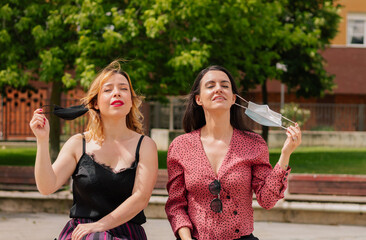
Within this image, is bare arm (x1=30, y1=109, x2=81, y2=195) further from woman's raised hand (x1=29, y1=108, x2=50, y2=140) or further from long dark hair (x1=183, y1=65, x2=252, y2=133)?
long dark hair (x1=183, y1=65, x2=252, y2=133)

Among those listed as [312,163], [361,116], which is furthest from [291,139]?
[361,116]

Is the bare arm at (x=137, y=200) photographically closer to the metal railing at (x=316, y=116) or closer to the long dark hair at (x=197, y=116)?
the long dark hair at (x=197, y=116)

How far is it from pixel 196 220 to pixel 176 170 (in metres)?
0.34

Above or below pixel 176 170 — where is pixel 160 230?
below

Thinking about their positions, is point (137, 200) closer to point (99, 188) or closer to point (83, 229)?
point (99, 188)

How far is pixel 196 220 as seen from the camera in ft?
11.9

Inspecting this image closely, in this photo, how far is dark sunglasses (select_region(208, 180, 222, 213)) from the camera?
3.54 meters

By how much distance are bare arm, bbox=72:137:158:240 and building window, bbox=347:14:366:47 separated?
29.7 metres

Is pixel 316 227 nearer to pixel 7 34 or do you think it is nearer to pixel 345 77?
pixel 7 34

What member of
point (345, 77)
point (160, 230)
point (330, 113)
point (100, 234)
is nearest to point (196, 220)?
point (100, 234)

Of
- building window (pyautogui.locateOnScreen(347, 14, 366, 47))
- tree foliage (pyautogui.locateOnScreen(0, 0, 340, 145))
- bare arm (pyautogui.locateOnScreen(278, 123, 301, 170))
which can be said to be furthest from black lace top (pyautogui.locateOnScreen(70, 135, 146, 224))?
building window (pyautogui.locateOnScreen(347, 14, 366, 47))

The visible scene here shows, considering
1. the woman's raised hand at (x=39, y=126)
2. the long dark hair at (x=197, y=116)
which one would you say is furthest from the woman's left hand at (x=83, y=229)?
the long dark hair at (x=197, y=116)

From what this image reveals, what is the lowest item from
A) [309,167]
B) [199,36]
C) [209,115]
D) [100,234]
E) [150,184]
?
[309,167]

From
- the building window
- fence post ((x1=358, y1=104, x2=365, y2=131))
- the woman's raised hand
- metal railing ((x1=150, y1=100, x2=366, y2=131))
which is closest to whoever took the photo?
the woman's raised hand
